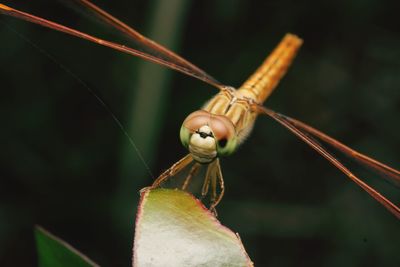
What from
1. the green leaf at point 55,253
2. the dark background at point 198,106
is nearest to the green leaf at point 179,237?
the green leaf at point 55,253

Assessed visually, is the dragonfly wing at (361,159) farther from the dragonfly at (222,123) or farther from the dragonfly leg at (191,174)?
the dragonfly leg at (191,174)

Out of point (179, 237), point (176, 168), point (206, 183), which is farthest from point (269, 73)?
point (179, 237)

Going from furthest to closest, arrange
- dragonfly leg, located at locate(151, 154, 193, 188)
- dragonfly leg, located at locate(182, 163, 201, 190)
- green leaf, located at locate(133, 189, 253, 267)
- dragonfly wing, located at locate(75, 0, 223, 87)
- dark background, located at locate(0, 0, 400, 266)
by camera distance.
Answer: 1. dark background, located at locate(0, 0, 400, 266)
2. dragonfly wing, located at locate(75, 0, 223, 87)
3. dragonfly leg, located at locate(182, 163, 201, 190)
4. dragonfly leg, located at locate(151, 154, 193, 188)
5. green leaf, located at locate(133, 189, 253, 267)

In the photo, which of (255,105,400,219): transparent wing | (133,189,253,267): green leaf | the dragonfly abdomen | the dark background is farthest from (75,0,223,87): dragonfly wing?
(133,189,253,267): green leaf

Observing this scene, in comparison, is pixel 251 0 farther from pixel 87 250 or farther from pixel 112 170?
pixel 87 250

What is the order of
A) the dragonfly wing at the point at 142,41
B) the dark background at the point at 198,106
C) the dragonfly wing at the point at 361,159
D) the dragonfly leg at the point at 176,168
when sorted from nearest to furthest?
the dragonfly leg at the point at 176,168 < the dragonfly wing at the point at 361,159 < the dragonfly wing at the point at 142,41 < the dark background at the point at 198,106

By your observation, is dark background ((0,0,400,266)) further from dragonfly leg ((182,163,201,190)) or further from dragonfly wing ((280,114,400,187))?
dragonfly leg ((182,163,201,190))
